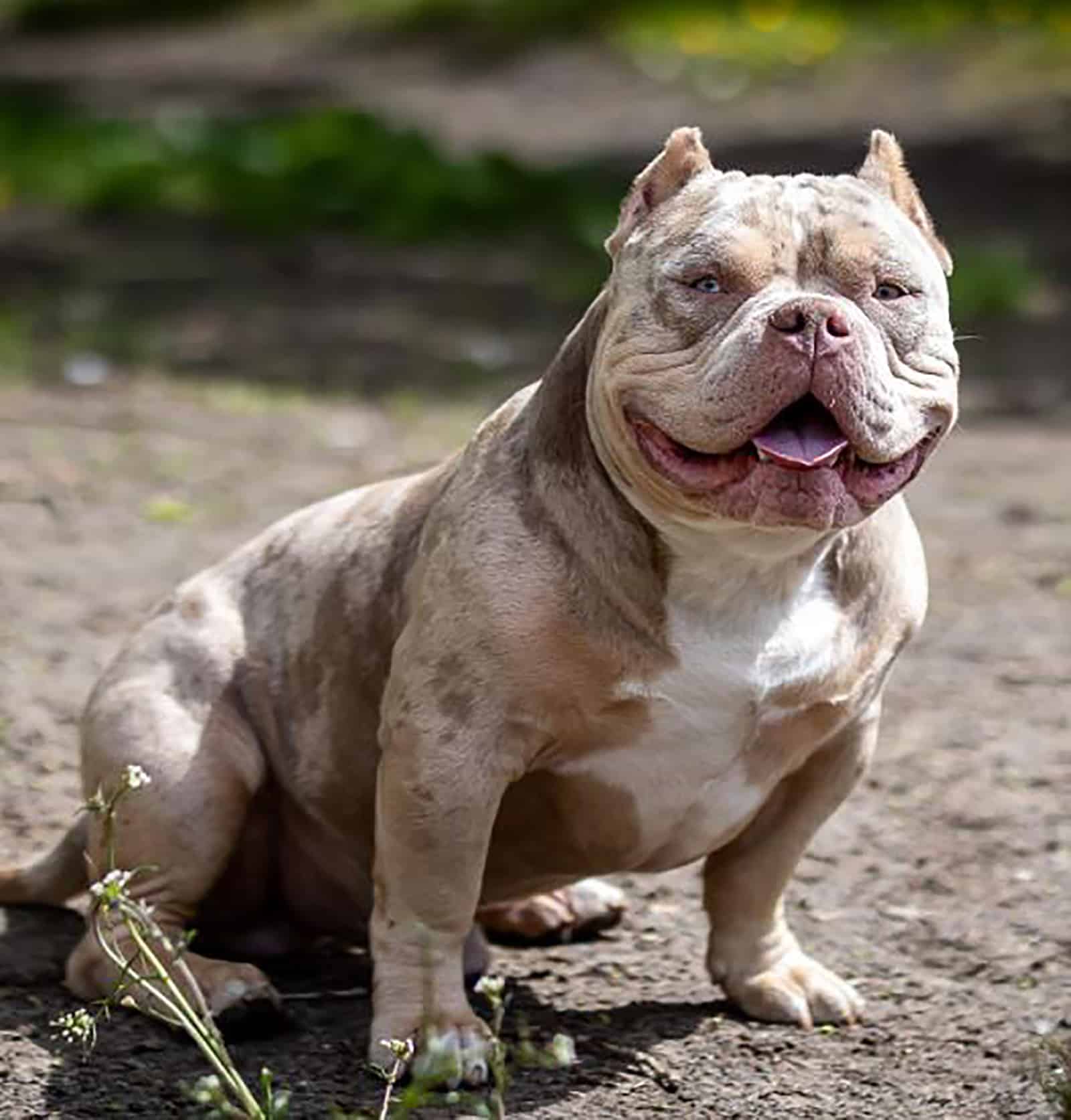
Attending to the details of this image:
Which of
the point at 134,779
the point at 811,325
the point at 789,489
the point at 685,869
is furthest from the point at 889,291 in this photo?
the point at 685,869

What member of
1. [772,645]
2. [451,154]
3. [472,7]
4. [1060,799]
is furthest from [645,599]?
[472,7]

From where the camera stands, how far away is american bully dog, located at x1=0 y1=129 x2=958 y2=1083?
386 cm

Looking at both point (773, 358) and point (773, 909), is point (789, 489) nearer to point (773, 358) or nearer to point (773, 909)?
point (773, 358)

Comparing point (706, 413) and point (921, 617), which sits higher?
point (706, 413)

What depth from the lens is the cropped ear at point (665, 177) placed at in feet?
13.5

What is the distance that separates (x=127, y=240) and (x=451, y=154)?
2096 mm

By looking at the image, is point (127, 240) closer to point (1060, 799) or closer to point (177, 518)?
point (177, 518)

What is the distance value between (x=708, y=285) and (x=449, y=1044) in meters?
1.22

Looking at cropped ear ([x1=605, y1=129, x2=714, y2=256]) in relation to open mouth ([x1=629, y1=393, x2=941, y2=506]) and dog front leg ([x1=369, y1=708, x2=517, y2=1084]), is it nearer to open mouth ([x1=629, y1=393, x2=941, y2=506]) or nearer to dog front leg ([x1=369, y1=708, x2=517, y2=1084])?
open mouth ([x1=629, y1=393, x2=941, y2=506])

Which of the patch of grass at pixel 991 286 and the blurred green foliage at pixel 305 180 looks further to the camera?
the blurred green foliage at pixel 305 180

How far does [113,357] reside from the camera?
9.98m

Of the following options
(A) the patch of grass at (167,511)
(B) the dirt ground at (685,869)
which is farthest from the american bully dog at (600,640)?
(A) the patch of grass at (167,511)

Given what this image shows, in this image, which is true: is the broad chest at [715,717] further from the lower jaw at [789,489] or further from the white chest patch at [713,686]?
the lower jaw at [789,489]

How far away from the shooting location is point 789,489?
379 centimetres
